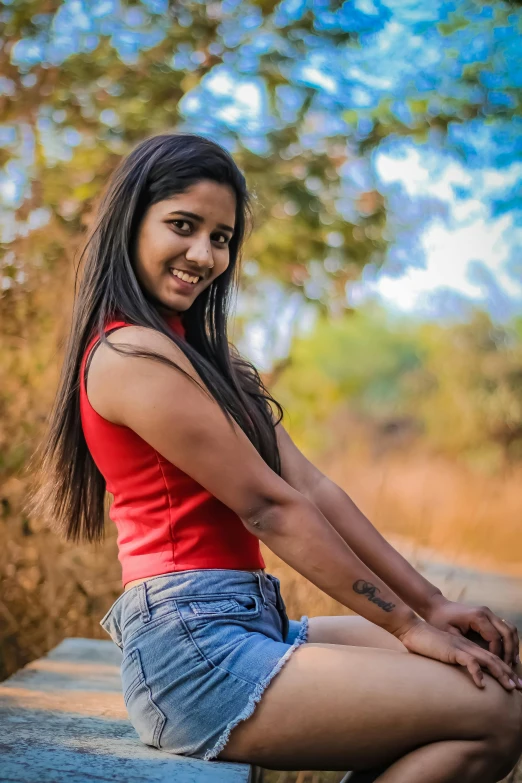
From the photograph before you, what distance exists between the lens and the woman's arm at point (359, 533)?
203 centimetres

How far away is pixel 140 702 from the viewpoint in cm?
170

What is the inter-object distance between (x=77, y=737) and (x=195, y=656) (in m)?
0.46

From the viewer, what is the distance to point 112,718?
2.14 m

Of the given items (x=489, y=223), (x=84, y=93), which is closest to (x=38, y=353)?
(x=84, y=93)

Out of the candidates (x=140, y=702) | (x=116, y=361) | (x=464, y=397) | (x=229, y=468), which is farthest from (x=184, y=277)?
(x=464, y=397)

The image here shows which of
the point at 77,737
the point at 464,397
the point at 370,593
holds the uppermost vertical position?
the point at 370,593

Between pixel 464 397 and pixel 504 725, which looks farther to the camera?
pixel 464 397

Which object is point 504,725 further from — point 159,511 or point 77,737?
point 77,737

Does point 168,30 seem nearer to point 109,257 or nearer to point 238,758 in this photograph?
point 109,257

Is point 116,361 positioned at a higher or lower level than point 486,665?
higher

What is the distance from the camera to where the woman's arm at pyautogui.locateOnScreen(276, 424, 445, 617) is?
203 centimetres

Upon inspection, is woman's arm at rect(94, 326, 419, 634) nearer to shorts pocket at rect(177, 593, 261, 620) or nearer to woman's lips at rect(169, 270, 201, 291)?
shorts pocket at rect(177, 593, 261, 620)

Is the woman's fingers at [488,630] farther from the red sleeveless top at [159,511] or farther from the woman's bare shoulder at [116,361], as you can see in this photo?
the woman's bare shoulder at [116,361]

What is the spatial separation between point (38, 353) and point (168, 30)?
1.93 m
